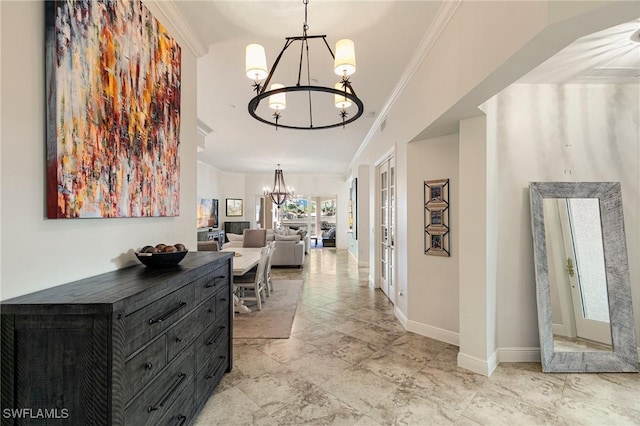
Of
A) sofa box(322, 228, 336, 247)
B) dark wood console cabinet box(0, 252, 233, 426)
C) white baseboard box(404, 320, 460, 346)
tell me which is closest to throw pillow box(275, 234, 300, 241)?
white baseboard box(404, 320, 460, 346)

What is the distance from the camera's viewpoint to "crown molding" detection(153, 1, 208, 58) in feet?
6.98

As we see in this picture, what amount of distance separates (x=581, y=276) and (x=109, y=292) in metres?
3.78

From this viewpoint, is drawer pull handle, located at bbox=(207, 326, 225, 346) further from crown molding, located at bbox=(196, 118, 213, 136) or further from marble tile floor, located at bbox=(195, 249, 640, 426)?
crown molding, located at bbox=(196, 118, 213, 136)

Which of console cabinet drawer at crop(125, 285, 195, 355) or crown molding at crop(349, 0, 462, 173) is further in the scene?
crown molding at crop(349, 0, 462, 173)

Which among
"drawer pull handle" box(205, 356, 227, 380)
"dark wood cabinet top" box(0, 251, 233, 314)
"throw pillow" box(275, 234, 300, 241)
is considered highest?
"dark wood cabinet top" box(0, 251, 233, 314)

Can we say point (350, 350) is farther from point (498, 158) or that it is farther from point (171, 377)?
point (498, 158)

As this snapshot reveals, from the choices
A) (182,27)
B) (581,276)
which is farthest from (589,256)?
(182,27)

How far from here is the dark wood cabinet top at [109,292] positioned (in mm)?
1060

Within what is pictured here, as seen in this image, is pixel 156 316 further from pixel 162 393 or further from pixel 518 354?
pixel 518 354

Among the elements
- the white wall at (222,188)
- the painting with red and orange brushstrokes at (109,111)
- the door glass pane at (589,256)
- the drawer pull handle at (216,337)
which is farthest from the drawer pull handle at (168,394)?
the white wall at (222,188)

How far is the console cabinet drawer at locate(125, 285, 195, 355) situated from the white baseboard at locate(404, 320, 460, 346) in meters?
2.69

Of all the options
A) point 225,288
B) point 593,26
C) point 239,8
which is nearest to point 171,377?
point 225,288

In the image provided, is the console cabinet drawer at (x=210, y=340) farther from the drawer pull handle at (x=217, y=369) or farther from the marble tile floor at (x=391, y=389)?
the marble tile floor at (x=391, y=389)

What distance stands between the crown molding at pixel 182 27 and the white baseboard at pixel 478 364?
12.5 ft
